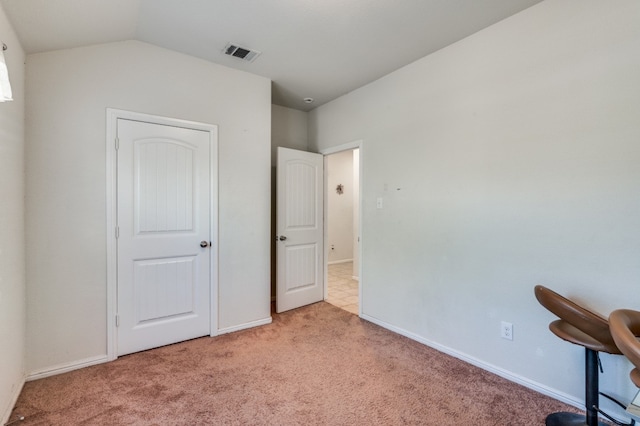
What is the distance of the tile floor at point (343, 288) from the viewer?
156 inches

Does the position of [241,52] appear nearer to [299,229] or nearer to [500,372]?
[299,229]

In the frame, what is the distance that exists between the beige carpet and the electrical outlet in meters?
0.31

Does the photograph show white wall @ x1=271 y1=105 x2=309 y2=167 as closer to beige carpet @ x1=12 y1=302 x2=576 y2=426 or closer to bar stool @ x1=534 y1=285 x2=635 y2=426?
beige carpet @ x1=12 y1=302 x2=576 y2=426

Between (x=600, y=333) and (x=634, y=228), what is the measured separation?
661 mm

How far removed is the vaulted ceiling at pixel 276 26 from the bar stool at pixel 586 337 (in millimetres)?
1987

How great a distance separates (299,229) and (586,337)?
9.21 ft

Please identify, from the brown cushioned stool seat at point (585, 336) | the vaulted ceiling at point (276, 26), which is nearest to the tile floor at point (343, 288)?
the brown cushioned stool seat at point (585, 336)

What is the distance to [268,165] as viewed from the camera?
3307 millimetres

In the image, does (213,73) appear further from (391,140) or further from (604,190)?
(604,190)

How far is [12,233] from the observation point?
1.89 m

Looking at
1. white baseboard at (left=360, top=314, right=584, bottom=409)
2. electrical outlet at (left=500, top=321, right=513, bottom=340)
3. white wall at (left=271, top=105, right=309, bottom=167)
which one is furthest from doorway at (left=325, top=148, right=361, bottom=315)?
electrical outlet at (left=500, top=321, right=513, bottom=340)

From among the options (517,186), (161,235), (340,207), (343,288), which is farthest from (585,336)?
(340,207)

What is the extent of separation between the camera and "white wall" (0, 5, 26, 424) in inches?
Result: 67.4

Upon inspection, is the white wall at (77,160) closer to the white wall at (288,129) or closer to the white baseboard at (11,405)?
the white baseboard at (11,405)
